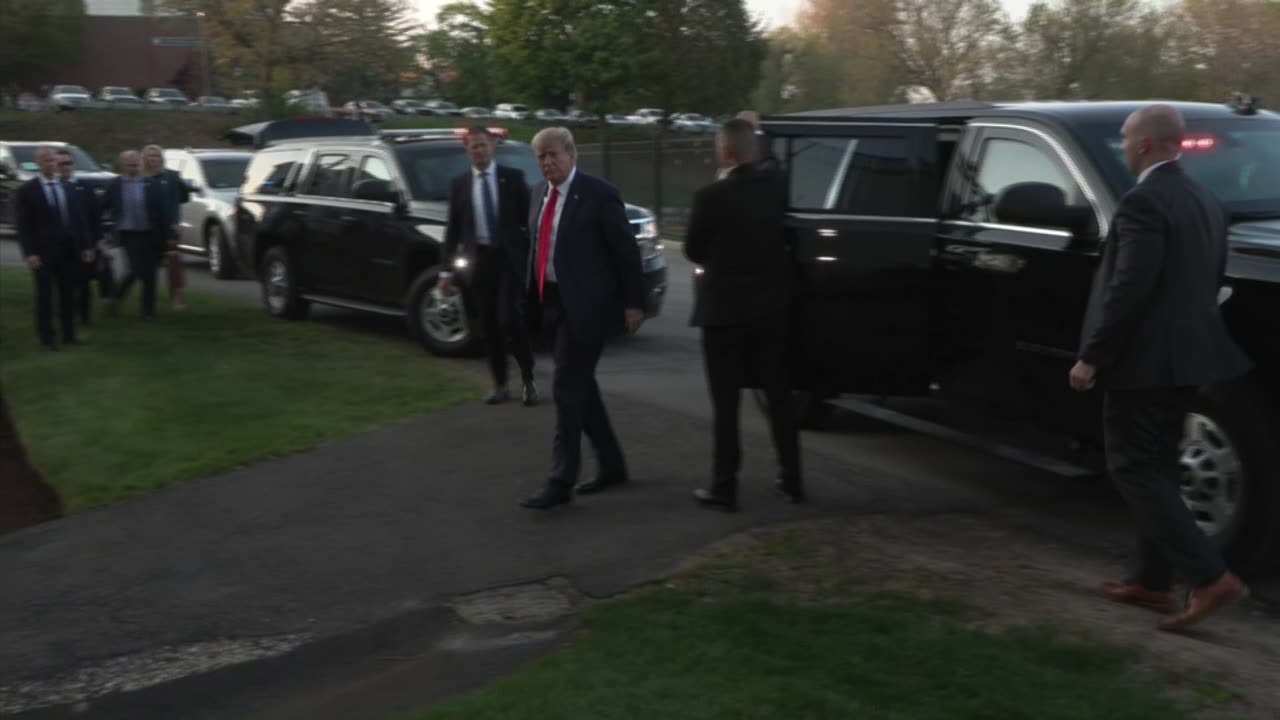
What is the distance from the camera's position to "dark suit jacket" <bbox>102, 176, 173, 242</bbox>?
→ 15164 mm

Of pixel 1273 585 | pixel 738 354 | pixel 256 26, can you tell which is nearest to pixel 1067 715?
pixel 1273 585

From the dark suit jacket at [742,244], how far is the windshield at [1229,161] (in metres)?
1.58

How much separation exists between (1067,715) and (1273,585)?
7.10ft

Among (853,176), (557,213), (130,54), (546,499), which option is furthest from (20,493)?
(130,54)

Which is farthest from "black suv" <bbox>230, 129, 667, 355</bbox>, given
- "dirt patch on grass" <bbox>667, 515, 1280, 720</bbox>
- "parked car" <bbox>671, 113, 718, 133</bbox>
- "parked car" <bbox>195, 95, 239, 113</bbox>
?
"parked car" <bbox>671, 113, 718, 133</bbox>

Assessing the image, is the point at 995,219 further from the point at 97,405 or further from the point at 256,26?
the point at 256,26

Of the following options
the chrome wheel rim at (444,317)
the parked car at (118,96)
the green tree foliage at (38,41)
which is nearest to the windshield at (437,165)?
the chrome wheel rim at (444,317)

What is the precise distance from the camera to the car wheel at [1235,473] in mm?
5699

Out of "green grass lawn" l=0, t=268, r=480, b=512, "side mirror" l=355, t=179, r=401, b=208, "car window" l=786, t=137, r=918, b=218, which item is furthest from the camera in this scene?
"side mirror" l=355, t=179, r=401, b=208

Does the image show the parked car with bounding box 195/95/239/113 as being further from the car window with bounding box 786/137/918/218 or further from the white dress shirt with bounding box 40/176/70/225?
the car window with bounding box 786/137/918/218

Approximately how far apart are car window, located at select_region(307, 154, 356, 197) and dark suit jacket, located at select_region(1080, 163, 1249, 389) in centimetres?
937

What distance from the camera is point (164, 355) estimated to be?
1250 cm

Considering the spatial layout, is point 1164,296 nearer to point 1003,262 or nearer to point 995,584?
point 995,584

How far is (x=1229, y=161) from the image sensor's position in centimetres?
689
